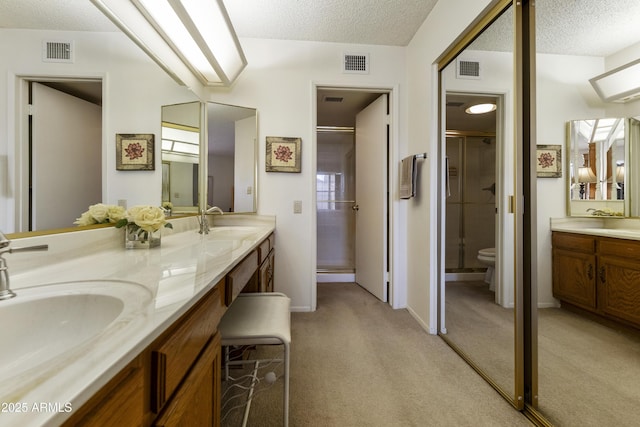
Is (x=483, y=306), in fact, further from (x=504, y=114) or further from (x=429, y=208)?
(x=504, y=114)

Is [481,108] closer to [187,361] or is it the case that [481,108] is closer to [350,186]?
[187,361]

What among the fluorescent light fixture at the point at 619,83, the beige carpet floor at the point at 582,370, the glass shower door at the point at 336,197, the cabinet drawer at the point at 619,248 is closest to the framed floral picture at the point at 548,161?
the fluorescent light fixture at the point at 619,83

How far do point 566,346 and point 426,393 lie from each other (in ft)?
2.31

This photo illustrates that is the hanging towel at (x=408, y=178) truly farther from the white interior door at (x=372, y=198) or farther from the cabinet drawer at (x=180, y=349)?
the cabinet drawer at (x=180, y=349)

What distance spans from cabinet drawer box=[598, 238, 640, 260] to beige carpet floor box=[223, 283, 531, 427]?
86cm

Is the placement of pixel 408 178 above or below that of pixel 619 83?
below

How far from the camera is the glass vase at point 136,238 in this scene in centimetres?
121

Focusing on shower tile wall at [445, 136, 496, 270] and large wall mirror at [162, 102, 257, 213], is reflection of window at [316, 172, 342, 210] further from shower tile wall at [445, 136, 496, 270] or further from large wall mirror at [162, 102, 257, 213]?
shower tile wall at [445, 136, 496, 270]

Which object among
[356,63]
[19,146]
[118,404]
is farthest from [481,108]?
[19,146]

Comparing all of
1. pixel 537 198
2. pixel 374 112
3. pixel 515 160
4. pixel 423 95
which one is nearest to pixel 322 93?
pixel 374 112

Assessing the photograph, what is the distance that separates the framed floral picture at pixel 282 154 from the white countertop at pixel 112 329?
4.44 feet

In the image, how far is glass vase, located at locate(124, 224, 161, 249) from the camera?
121 centimetres

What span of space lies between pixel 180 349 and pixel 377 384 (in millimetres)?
1271

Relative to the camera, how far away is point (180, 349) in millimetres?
592
